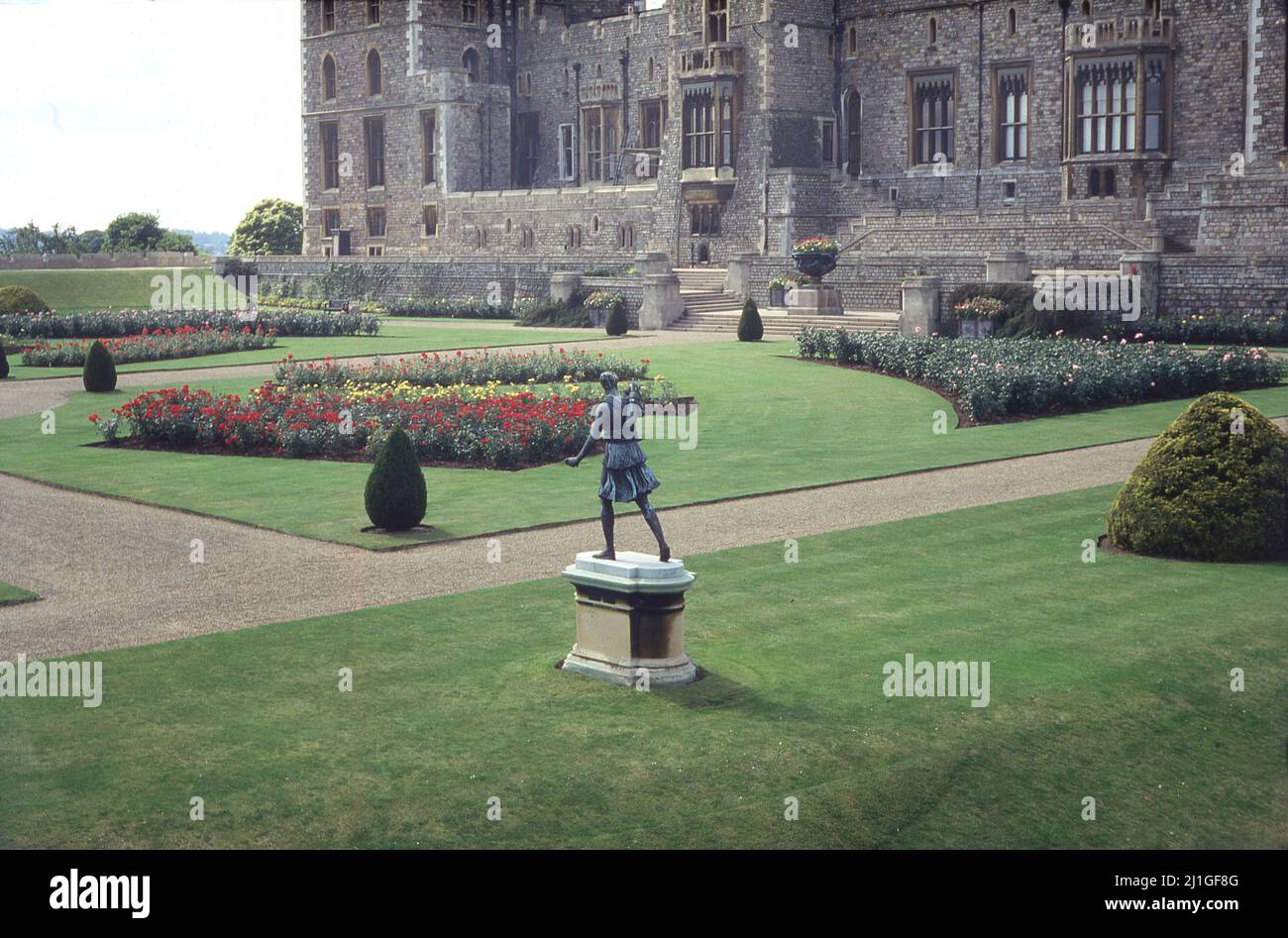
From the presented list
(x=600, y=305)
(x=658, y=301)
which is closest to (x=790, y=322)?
(x=658, y=301)

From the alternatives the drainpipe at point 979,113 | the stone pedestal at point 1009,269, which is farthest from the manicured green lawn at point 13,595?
the drainpipe at point 979,113

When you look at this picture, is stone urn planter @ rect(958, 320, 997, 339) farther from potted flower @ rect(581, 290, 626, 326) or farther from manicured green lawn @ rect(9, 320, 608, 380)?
potted flower @ rect(581, 290, 626, 326)

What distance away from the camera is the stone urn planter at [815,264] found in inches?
1796

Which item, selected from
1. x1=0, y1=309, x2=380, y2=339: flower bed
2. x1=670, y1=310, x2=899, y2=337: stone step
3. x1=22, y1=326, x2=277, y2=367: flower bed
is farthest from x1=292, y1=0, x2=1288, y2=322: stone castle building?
x1=22, y1=326, x2=277, y2=367: flower bed

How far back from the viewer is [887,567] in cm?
1476

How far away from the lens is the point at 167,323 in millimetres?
44875

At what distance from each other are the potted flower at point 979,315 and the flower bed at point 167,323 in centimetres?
1874

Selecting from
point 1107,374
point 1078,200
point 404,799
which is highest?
point 1078,200

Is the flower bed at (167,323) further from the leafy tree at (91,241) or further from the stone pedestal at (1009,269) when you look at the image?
the leafy tree at (91,241)
